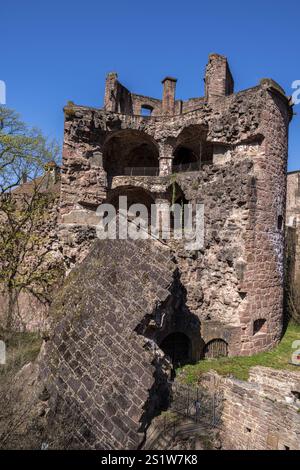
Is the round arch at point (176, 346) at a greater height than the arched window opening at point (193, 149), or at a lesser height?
lesser

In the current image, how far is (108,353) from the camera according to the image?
7.11m

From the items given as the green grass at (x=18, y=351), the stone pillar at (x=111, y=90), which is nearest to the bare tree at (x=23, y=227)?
the green grass at (x=18, y=351)

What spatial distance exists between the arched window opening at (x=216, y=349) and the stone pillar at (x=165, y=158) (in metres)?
8.26

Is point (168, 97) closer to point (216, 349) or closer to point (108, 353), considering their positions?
point (216, 349)

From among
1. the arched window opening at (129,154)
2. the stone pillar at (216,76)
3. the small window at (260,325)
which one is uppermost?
the stone pillar at (216,76)

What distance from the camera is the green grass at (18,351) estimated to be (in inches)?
371

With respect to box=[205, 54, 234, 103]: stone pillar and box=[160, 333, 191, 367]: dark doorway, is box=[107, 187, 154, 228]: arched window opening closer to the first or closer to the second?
box=[205, 54, 234, 103]: stone pillar

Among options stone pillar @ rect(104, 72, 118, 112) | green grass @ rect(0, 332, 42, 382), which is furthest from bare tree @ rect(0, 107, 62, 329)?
stone pillar @ rect(104, 72, 118, 112)

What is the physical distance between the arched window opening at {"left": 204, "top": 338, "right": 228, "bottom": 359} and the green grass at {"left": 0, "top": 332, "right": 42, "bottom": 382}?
590 cm

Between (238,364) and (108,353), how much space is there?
5663 mm

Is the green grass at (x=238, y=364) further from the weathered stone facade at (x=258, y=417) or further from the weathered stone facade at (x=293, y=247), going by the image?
the weathered stone facade at (x=293, y=247)
